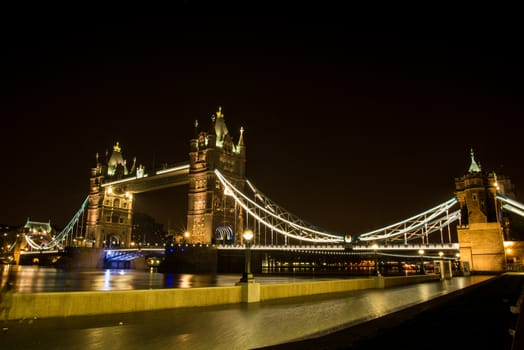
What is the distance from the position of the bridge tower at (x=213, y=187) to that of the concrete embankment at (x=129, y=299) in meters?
52.2

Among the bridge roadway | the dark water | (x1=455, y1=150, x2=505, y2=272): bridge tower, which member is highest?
(x1=455, y1=150, x2=505, y2=272): bridge tower

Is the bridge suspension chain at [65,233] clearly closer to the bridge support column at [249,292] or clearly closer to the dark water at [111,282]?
the dark water at [111,282]

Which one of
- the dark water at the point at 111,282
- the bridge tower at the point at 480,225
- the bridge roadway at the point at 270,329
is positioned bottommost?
the dark water at the point at 111,282

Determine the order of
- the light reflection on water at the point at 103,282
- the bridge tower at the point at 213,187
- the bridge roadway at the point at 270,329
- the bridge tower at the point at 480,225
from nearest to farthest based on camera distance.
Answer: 1. the bridge roadway at the point at 270,329
2. the light reflection on water at the point at 103,282
3. the bridge tower at the point at 480,225
4. the bridge tower at the point at 213,187

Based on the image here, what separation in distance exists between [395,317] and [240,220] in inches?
2601

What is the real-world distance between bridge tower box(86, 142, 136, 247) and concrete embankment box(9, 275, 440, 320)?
86603 millimetres

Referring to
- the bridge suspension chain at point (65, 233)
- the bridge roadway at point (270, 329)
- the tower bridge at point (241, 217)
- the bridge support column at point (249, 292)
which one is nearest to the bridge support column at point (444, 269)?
the tower bridge at point (241, 217)

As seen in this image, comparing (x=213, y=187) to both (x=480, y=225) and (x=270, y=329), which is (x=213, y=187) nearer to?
(x=480, y=225)

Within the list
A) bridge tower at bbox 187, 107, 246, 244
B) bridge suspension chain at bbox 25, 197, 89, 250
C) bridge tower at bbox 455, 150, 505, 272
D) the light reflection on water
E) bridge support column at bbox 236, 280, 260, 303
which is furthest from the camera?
bridge suspension chain at bbox 25, 197, 89, 250

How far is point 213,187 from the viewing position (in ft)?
231

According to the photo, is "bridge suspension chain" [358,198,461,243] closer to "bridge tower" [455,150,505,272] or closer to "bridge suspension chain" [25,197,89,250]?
"bridge tower" [455,150,505,272]

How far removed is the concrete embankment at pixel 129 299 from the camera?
9578 mm

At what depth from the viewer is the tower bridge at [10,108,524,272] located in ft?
134

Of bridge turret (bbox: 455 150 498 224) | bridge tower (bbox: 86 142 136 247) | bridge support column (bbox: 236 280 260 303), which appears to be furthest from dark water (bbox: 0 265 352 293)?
bridge tower (bbox: 86 142 136 247)
